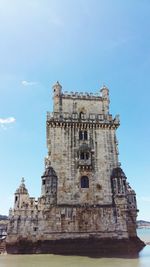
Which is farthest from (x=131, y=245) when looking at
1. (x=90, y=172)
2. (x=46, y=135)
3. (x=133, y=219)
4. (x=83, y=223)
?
(x=46, y=135)

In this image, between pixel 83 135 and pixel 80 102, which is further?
pixel 80 102

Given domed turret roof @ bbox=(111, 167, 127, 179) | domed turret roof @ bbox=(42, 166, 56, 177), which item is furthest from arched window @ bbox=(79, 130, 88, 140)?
domed turret roof @ bbox=(42, 166, 56, 177)

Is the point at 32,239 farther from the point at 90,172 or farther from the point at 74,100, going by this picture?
the point at 74,100

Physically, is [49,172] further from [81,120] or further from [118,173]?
[118,173]

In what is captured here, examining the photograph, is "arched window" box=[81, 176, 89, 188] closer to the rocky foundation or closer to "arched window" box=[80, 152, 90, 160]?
"arched window" box=[80, 152, 90, 160]

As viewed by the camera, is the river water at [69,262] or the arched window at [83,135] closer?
the river water at [69,262]

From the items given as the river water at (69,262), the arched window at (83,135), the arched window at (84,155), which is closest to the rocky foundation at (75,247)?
the river water at (69,262)

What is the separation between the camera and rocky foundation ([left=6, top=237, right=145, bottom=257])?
93.5ft

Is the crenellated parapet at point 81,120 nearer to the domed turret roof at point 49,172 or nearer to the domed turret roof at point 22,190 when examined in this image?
the domed turret roof at point 49,172

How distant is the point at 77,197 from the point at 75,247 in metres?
5.88

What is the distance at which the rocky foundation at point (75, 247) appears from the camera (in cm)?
2851

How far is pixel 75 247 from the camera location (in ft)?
95.9

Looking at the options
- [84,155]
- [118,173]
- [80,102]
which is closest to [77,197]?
[84,155]

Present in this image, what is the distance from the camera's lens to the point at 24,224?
30078 mm
